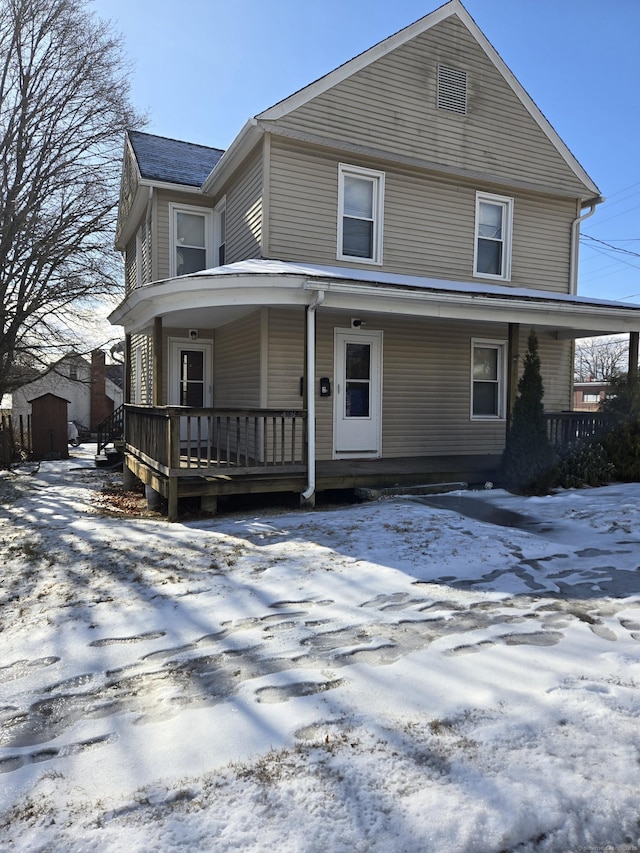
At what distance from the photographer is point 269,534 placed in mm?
6492

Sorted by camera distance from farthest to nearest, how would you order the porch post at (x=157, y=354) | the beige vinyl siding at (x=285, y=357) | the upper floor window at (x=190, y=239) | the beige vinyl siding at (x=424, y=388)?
the upper floor window at (x=190, y=239) < the beige vinyl siding at (x=424, y=388) < the beige vinyl siding at (x=285, y=357) < the porch post at (x=157, y=354)

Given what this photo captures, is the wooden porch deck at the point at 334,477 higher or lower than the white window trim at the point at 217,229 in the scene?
lower

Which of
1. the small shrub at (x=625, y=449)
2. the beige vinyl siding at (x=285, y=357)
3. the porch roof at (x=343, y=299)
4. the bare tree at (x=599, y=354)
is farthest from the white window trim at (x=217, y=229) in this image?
the bare tree at (x=599, y=354)

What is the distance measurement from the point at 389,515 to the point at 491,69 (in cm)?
950

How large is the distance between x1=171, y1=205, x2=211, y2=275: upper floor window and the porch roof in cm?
209

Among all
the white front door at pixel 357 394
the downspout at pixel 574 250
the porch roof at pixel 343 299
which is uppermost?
the downspout at pixel 574 250

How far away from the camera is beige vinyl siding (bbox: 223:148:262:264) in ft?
31.7

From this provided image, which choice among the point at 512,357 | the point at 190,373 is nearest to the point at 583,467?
the point at 512,357

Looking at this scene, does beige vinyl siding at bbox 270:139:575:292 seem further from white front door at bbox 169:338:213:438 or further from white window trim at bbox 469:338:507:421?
white front door at bbox 169:338:213:438

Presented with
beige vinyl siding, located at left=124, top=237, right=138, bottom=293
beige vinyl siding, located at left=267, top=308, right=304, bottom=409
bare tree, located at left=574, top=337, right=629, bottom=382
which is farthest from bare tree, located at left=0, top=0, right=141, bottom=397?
bare tree, located at left=574, top=337, right=629, bottom=382

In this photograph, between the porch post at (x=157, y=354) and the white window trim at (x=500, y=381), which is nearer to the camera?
the porch post at (x=157, y=354)

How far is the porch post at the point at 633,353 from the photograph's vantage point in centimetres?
1014

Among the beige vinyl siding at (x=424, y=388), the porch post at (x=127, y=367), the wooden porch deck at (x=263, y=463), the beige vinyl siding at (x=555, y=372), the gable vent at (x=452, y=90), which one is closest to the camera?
the wooden porch deck at (x=263, y=463)

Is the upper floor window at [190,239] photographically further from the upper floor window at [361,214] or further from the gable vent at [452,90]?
the gable vent at [452,90]
